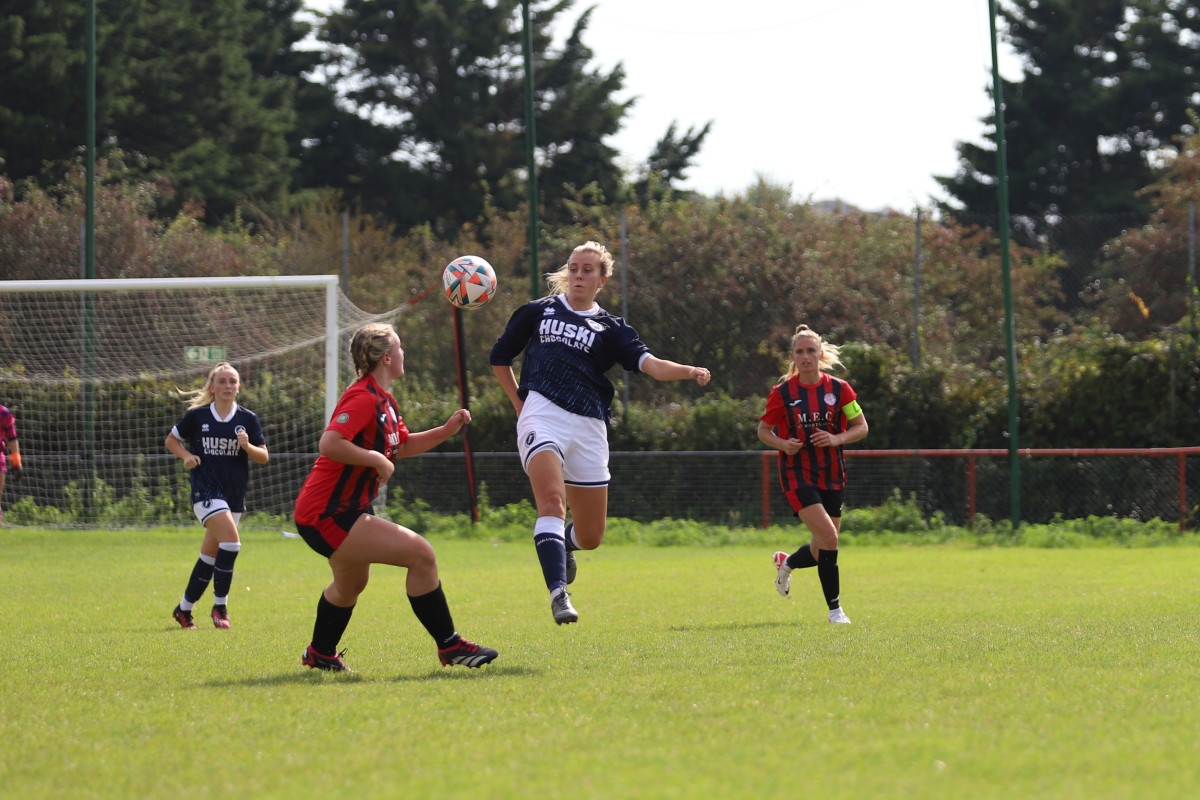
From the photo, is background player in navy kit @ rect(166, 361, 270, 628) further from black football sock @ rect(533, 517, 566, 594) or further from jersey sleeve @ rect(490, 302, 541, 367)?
black football sock @ rect(533, 517, 566, 594)

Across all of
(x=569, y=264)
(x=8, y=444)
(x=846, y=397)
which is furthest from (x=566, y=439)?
(x=8, y=444)

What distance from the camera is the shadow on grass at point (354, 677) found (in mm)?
5633

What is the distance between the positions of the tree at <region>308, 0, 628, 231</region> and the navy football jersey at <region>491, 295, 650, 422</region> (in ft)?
104

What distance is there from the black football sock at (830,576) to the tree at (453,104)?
3056 cm

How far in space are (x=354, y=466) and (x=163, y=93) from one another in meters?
31.7

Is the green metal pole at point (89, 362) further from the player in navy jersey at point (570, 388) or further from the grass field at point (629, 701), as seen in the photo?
the player in navy jersey at point (570, 388)

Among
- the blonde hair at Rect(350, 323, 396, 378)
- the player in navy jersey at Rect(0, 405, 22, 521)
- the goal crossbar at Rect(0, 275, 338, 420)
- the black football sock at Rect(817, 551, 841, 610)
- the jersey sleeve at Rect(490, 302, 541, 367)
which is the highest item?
the goal crossbar at Rect(0, 275, 338, 420)

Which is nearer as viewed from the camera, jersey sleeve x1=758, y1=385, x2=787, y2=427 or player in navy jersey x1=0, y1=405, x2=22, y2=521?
jersey sleeve x1=758, y1=385, x2=787, y2=427

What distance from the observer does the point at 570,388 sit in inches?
268

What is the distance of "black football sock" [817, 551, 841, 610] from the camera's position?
833cm

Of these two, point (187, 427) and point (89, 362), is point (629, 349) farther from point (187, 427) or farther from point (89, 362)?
point (89, 362)

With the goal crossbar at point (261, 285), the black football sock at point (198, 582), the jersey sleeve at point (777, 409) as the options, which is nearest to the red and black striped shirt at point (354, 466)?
the black football sock at point (198, 582)

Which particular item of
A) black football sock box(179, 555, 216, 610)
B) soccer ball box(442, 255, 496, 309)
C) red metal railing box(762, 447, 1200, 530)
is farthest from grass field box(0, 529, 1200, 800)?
red metal railing box(762, 447, 1200, 530)

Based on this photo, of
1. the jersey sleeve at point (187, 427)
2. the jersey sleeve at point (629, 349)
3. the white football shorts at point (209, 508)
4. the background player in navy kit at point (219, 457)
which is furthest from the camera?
the jersey sleeve at point (187, 427)
